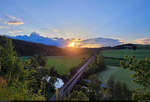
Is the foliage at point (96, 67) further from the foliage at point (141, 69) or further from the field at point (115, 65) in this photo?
the foliage at point (141, 69)

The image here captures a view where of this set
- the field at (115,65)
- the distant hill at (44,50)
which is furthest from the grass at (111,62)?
the distant hill at (44,50)

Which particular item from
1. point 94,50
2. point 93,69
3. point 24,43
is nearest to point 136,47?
point 94,50

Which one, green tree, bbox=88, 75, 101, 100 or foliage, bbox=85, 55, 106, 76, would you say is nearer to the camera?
green tree, bbox=88, 75, 101, 100

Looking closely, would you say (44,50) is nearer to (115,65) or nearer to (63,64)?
(63,64)

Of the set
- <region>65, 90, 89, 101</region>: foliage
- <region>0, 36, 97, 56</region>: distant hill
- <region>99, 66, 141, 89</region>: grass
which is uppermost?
<region>0, 36, 97, 56</region>: distant hill

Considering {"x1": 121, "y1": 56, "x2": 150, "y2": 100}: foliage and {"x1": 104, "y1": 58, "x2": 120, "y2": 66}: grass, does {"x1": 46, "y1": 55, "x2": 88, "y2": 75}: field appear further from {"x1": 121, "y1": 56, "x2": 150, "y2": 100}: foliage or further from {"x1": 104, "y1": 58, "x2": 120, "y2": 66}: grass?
{"x1": 121, "y1": 56, "x2": 150, "y2": 100}: foliage

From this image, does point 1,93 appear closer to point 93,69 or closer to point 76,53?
point 93,69

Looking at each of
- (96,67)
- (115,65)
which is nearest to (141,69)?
(96,67)

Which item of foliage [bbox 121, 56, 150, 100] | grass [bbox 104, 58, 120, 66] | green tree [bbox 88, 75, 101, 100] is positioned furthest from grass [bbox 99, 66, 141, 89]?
foliage [bbox 121, 56, 150, 100]

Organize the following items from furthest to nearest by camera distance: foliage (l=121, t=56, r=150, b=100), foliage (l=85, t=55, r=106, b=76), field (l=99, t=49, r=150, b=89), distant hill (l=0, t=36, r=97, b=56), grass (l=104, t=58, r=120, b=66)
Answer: distant hill (l=0, t=36, r=97, b=56)
grass (l=104, t=58, r=120, b=66)
foliage (l=85, t=55, r=106, b=76)
field (l=99, t=49, r=150, b=89)
foliage (l=121, t=56, r=150, b=100)

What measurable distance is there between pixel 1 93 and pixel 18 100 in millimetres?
748

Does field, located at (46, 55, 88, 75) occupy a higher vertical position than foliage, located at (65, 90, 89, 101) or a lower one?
lower

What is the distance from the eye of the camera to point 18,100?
268cm

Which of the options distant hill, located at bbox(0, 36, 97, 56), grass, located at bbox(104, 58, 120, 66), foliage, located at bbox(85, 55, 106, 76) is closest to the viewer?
foliage, located at bbox(85, 55, 106, 76)
